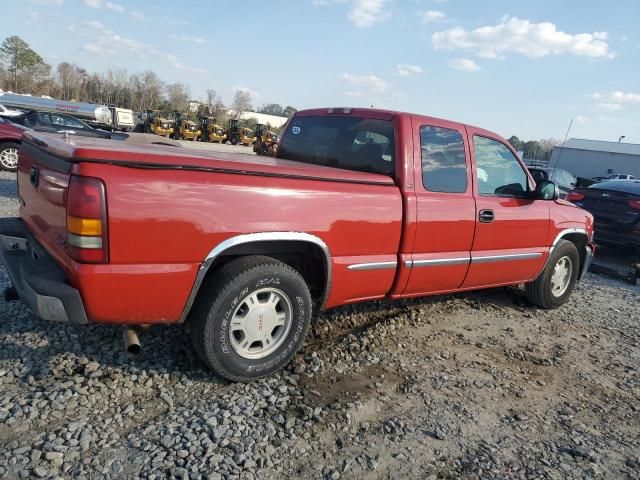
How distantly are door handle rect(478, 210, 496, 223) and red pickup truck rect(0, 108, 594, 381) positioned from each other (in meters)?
0.02

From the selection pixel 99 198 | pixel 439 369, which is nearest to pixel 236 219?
pixel 99 198

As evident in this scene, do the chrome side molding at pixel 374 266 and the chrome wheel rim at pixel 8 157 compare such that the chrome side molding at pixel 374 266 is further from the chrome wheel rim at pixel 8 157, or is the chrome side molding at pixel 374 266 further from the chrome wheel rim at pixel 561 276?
the chrome wheel rim at pixel 8 157

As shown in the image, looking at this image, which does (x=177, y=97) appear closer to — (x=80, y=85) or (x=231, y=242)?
(x=80, y=85)

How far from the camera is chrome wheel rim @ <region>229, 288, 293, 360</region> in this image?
305 centimetres

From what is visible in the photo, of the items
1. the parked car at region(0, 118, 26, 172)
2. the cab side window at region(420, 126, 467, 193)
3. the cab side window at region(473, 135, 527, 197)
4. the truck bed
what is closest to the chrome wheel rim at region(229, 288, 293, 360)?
the truck bed

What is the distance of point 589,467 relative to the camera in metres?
2.72

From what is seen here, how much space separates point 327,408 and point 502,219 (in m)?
2.51

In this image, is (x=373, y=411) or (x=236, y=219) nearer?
(x=236, y=219)

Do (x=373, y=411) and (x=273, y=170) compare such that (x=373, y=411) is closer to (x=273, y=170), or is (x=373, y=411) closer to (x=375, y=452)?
(x=375, y=452)

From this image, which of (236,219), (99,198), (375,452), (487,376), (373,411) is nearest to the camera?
(99,198)

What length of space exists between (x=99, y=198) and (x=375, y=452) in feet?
6.65

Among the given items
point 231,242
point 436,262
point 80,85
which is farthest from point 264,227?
point 80,85

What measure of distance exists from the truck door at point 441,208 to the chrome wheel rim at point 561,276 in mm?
1868

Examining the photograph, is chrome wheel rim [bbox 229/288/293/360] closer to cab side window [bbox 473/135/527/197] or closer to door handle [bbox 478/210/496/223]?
door handle [bbox 478/210/496/223]
